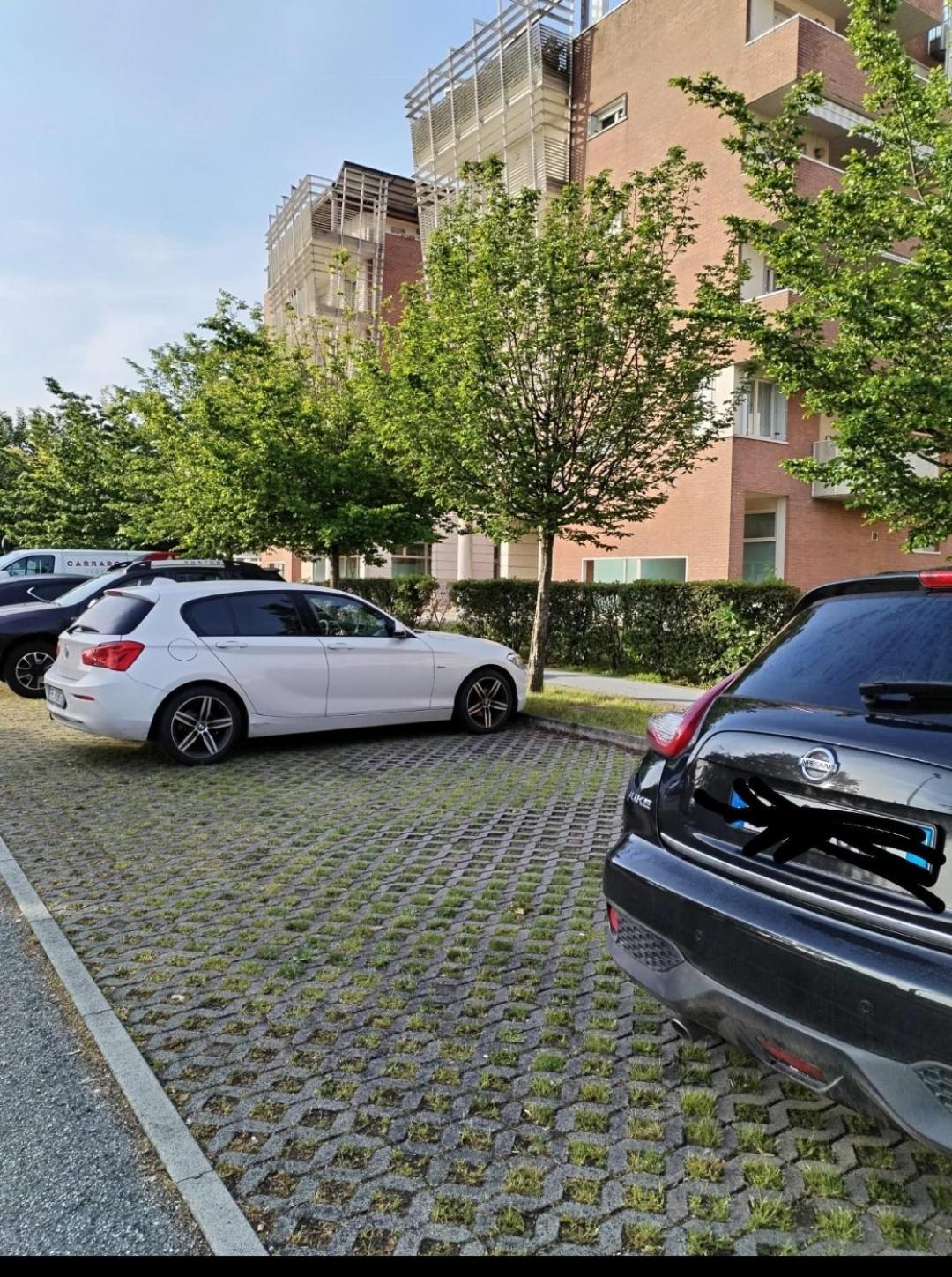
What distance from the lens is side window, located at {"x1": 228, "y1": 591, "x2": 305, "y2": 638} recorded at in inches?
306

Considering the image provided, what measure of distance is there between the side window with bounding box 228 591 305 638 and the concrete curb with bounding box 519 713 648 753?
3.09 meters

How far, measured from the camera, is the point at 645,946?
268cm

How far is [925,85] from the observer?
7.47 meters

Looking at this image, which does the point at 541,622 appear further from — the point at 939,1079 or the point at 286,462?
the point at 939,1079

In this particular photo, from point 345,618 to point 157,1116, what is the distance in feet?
19.3

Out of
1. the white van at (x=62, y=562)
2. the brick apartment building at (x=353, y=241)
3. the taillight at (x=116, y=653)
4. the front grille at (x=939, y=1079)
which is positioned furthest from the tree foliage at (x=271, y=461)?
the brick apartment building at (x=353, y=241)

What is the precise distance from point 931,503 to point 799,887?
6394 mm

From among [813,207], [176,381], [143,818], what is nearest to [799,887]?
[143,818]

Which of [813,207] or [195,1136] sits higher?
[813,207]

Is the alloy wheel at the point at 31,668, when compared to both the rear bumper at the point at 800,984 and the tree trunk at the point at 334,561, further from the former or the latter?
the rear bumper at the point at 800,984

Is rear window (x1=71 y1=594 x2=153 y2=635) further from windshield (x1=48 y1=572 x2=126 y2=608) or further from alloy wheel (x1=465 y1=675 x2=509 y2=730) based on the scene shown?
windshield (x1=48 y1=572 x2=126 y2=608)

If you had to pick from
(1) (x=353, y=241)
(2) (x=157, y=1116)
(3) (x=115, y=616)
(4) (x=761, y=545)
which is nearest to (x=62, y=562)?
(3) (x=115, y=616)

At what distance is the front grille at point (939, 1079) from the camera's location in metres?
1.84

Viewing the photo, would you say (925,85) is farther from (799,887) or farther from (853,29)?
(799,887)
